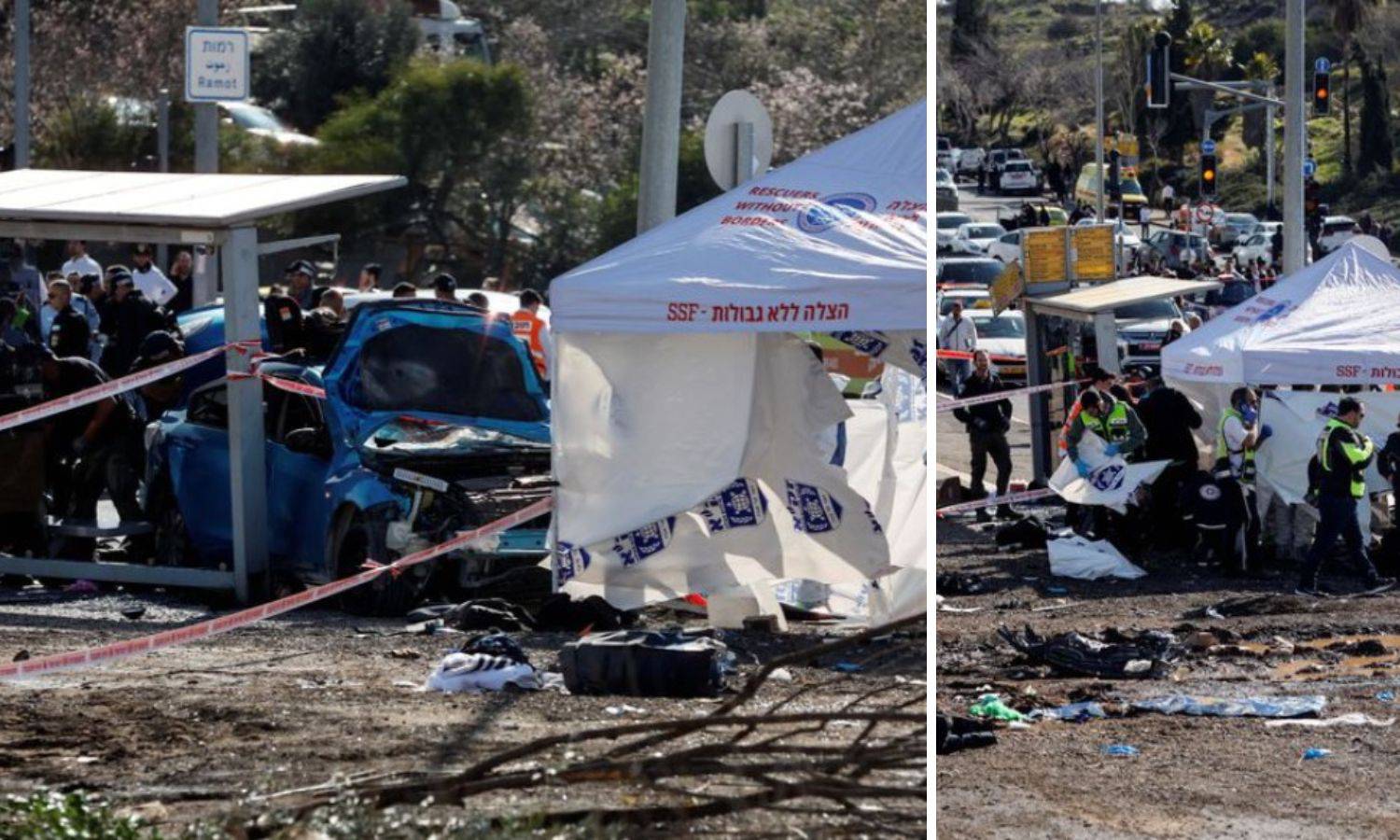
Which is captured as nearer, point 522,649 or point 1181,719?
point 1181,719

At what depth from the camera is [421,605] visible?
11938 mm

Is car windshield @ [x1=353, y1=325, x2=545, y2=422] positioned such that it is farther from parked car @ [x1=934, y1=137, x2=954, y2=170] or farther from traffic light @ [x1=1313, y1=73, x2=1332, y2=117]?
parked car @ [x1=934, y1=137, x2=954, y2=170]

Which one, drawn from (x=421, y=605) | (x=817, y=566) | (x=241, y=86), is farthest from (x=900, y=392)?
(x=241, y=86)

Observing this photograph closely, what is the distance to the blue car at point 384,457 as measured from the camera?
11.9 m

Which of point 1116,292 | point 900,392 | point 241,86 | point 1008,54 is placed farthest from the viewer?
point 241,86

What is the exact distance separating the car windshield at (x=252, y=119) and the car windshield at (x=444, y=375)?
28317 millimetres

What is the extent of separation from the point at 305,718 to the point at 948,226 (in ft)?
10.7

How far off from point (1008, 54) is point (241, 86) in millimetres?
13541

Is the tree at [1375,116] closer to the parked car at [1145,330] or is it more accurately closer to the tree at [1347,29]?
the tree at [1347,29]

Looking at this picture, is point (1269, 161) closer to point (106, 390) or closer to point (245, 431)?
point (245, 431)

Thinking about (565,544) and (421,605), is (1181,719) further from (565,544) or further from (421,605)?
(421,605)

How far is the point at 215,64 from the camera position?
19047mm

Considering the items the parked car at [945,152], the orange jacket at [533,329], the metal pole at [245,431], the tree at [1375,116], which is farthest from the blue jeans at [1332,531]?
the parked car at [945,152]

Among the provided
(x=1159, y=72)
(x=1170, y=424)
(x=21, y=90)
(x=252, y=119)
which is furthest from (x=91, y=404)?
(x=252, y=119)
